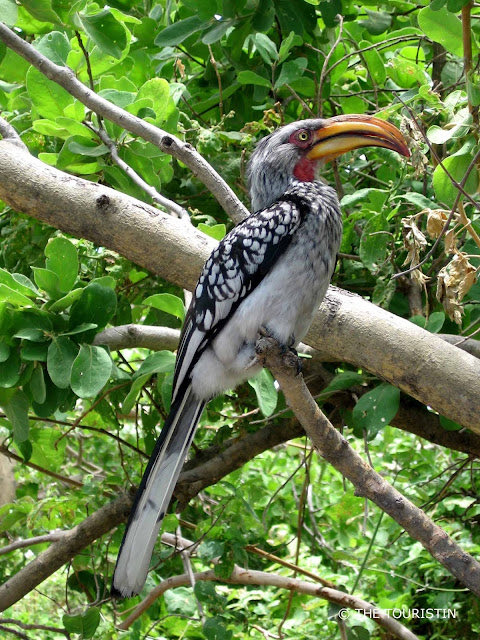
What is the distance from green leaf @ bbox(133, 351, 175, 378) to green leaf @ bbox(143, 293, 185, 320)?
0.46 feet

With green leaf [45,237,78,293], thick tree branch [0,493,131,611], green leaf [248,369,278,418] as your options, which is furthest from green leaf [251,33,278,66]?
thick tree branch [0,493,131,611]

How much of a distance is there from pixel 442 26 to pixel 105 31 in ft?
3.35

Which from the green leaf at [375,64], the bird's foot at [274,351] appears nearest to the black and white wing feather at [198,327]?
the bird's foot at [274,351]

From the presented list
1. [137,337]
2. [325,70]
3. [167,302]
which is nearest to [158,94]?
[325,70]

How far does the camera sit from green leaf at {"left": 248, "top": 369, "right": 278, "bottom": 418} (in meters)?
2.27

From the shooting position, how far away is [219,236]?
8.21 ft

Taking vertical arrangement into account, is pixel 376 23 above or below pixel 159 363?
above

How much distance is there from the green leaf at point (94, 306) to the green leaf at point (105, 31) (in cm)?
76

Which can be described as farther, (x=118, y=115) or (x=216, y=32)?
(x=216, y=32)

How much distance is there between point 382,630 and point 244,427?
102cm

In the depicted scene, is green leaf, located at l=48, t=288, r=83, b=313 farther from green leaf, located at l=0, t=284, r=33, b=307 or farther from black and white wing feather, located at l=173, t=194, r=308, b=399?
black and white wing feather, located at l=173, t=194, r=308, b=399

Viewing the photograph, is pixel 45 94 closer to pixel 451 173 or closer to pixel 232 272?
pixel 232 272

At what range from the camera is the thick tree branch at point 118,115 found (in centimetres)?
224

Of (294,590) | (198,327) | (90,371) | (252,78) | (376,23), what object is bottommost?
(294,590)
